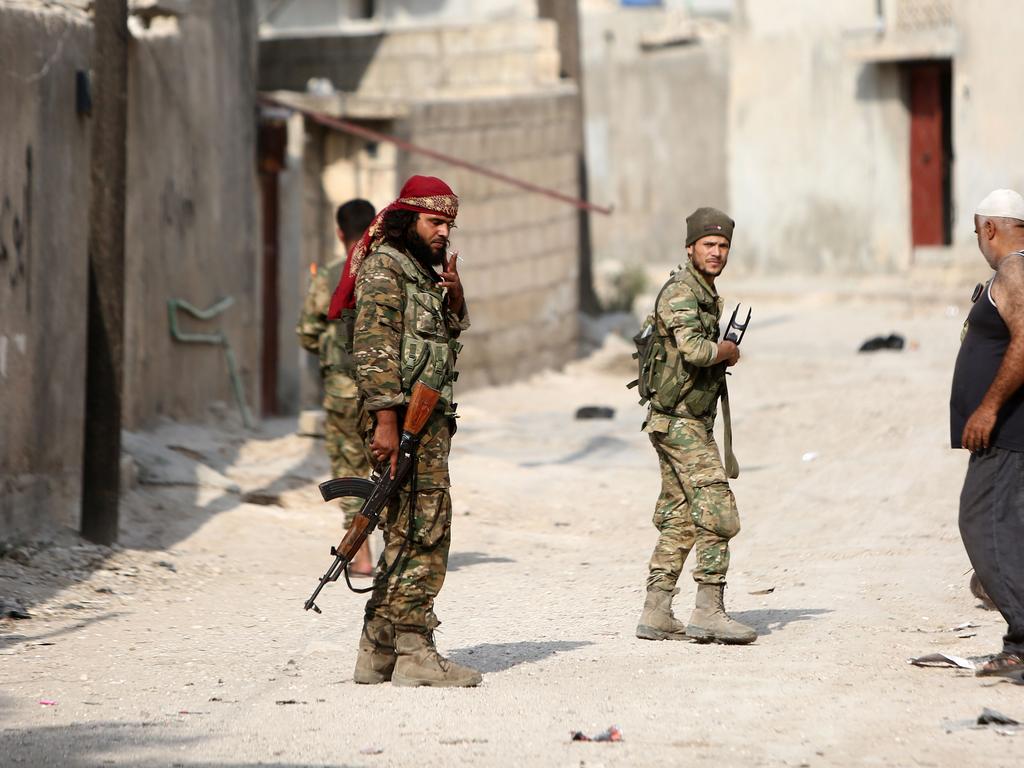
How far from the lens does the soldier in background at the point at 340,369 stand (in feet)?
26.6

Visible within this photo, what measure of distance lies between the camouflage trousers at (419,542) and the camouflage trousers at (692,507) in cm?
114

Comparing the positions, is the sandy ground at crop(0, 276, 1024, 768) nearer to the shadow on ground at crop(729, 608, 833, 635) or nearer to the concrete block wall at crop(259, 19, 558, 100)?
the shadow on ground at crop(729, 608, 833, 635)

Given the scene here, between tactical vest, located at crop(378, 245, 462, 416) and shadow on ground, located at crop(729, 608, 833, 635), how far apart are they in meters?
1.89

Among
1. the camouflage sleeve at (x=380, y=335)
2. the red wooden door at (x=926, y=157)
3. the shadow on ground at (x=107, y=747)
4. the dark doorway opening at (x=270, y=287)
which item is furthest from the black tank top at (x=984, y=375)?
the red wooden door at (x=926, y=157)

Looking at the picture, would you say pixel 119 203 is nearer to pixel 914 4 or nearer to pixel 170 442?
pixel 170 442

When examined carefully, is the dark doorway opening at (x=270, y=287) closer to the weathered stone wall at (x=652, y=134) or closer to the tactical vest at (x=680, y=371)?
the tactical vest at (x=680, y=371)

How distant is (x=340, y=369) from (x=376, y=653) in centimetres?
267

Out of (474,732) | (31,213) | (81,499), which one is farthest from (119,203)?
(474,732)

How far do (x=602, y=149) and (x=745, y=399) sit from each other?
51.8 feet

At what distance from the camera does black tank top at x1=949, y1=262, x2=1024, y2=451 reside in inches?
221

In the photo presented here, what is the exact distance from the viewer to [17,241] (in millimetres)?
7949

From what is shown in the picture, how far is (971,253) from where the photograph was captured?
22.3 meters

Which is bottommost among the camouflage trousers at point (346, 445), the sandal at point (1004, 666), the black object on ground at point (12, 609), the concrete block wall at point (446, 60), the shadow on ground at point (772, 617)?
the shadow on ground at point (772, 617)

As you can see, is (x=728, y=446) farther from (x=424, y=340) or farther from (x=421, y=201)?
(x=421, y=201)
